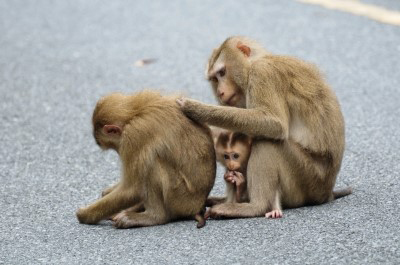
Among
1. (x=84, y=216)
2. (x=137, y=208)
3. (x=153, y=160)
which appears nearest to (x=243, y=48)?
(x=153, y=160)

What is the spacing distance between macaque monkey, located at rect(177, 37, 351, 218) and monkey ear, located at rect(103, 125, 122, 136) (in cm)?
46

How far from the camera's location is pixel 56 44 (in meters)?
12.7

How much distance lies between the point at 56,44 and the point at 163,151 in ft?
23.3

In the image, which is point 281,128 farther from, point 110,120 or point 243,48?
point 110,120

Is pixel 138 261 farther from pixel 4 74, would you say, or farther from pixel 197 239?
pixel 4 74

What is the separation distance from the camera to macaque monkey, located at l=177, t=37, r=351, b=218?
6.00m

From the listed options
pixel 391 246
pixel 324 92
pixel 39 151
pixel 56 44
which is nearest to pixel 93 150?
pixel 39 151

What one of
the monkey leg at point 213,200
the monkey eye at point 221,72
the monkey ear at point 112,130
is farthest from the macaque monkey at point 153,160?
the monkey eye at point 221,72

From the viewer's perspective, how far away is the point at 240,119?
6.01 meters

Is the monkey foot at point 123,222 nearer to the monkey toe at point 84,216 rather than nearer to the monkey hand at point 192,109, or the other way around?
the monkey toe at point 84,216

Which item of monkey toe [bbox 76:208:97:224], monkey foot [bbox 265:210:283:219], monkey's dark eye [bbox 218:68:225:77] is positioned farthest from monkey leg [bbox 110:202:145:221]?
monkey's dark eye [bbox 218:68:225:77]

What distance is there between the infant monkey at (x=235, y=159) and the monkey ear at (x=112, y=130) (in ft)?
2.39

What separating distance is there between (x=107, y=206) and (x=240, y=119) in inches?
42.7

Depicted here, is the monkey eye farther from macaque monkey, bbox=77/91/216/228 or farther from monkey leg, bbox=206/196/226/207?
monkey leg, bbox=206/196/226/207
